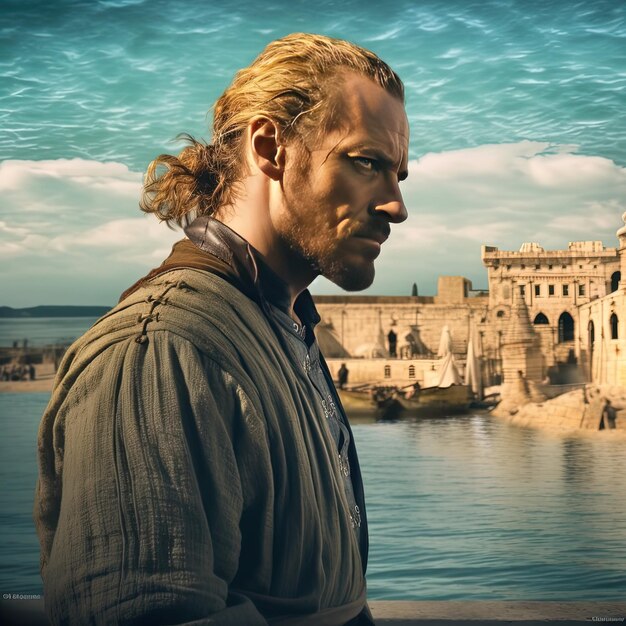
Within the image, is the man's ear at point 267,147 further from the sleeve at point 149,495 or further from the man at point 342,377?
the man at point 342,377

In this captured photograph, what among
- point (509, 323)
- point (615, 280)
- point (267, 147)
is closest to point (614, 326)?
point (615, 280)

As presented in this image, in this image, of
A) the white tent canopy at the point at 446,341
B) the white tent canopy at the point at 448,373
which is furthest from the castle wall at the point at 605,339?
the white tent canopy at the point at 446,341

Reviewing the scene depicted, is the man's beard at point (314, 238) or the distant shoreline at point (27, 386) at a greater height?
the man's beard at point (314, 238)

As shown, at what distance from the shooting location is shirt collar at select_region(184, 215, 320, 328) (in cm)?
67

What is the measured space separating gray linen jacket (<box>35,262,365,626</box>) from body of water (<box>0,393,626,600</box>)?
6.88 metres

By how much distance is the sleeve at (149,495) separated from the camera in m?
0.51

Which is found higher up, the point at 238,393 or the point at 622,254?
the point at 622,254

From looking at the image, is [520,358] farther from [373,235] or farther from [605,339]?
[373,235]

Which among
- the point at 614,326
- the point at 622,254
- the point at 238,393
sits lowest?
the point at 614,326

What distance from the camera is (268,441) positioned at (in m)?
0.59

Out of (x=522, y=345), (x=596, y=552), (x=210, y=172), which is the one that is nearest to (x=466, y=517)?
(x=596, y=552)

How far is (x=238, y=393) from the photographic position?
57cm

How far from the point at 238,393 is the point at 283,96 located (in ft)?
0.80

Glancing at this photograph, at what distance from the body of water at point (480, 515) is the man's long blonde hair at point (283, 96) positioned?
269 inches
